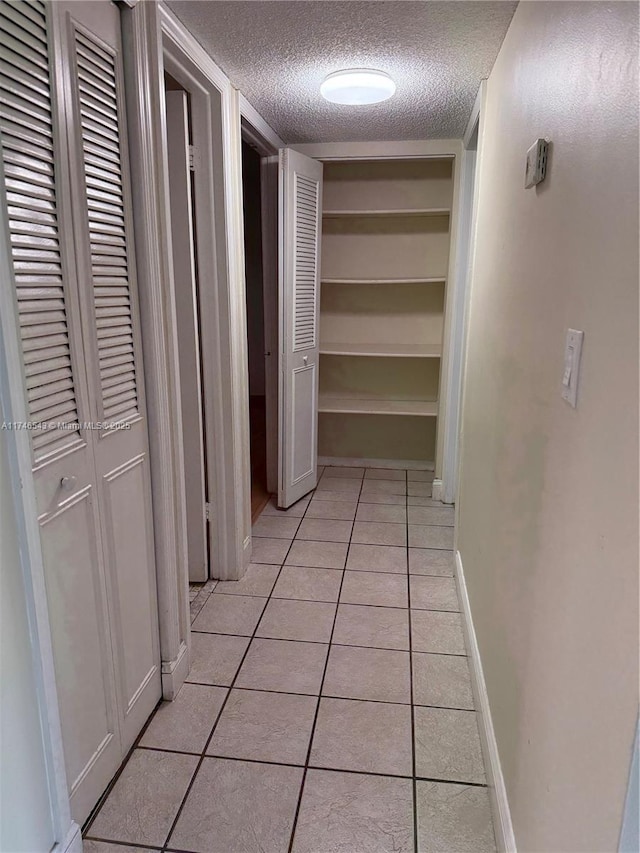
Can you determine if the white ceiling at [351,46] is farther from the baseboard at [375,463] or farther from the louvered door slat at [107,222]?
the baseboard at [375,463]

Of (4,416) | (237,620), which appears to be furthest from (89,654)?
(237,620)

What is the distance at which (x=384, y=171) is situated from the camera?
389cm

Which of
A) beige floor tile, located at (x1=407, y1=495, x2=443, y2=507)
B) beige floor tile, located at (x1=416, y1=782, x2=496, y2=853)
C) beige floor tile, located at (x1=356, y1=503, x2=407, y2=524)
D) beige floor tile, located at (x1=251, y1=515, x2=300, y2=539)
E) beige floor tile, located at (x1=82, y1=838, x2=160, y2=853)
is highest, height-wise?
beige floor tile, located at (x1=407, y1=495, x2=443, y2=507)

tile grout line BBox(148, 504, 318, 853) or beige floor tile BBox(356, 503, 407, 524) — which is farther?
beige floor tile BBox(356, 503, 407, 524)

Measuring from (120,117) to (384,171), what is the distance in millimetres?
2736

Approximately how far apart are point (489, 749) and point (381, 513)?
6.52 feet

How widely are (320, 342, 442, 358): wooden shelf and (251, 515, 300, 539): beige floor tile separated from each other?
122 cm

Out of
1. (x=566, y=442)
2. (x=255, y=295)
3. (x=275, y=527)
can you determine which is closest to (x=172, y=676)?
(x=275, y=527)

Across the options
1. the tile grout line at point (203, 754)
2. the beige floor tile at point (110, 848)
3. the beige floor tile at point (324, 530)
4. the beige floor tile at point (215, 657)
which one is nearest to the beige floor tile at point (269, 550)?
the beige floor tile at point (324, 530)

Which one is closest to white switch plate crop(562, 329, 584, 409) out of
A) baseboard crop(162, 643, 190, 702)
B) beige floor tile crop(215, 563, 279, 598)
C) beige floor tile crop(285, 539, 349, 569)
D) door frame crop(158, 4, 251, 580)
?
baseboard crop(162, 643, 190, 702)

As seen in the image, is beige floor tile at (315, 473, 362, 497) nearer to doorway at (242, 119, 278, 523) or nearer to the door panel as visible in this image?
doorway at (242, 119, 278, 523)

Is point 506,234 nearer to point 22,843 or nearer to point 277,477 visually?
point 22,843

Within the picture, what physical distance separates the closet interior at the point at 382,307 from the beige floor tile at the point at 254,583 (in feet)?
4.90

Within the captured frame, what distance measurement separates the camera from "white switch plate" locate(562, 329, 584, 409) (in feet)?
3.17
